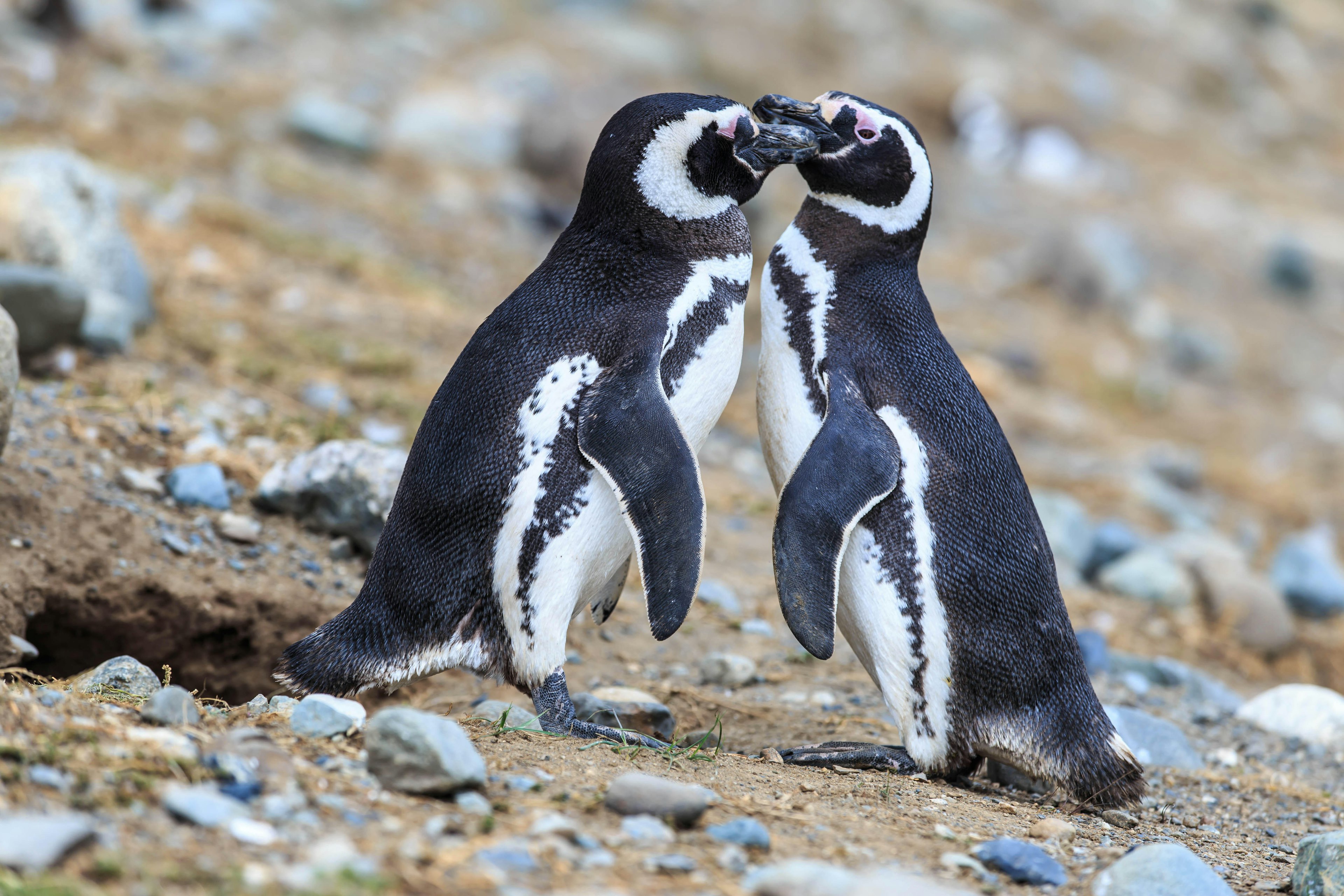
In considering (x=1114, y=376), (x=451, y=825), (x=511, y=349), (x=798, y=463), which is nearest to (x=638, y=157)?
(x=511, y=349)

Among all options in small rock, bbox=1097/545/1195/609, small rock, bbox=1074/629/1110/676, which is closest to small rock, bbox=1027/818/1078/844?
small rock, bbox=1074/629/1110/676

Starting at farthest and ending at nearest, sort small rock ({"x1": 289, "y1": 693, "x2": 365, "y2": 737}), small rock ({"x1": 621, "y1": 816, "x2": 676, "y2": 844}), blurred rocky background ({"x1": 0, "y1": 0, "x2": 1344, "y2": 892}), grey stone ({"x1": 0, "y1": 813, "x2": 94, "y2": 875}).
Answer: blurred rocky background ({"x1": 0, "y1": 0, "x2": 1344, "y2": 892})
small rock ({"x1": 289, "y1": 693, "x2": 365, "y2": 737})
small rock ({"x1": 621, "y1": 816, "x2": 676, "y2": 844})
grey stone ({"x1": 0, "y1": 813, "x2": 94, "y2": 875})

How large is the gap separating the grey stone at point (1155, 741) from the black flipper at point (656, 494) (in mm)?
1629

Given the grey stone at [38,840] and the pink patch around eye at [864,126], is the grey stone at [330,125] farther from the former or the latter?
the grey stone at [38,840]

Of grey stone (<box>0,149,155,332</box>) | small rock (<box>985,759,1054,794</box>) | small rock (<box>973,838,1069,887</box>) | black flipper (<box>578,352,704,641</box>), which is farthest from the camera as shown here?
grey stone (<box>0,149,155,332</box>)

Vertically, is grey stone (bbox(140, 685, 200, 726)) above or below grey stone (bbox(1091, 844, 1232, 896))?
below

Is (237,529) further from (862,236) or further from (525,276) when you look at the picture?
(525,276)

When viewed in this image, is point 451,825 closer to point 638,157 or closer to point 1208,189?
point 638,157

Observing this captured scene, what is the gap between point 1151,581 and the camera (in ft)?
18.8

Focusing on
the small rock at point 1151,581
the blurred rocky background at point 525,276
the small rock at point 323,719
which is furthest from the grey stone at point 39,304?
the small rock at point 1151,581

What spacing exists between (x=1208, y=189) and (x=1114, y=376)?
649 cm

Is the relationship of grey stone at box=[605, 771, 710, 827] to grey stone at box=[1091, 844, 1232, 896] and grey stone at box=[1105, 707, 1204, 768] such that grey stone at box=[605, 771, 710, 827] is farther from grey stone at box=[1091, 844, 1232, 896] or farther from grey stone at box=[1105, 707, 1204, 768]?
grey stone at box=[1105, 707, 1204, 768]

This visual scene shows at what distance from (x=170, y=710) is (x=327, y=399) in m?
3.07

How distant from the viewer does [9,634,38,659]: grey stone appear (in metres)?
3.22
